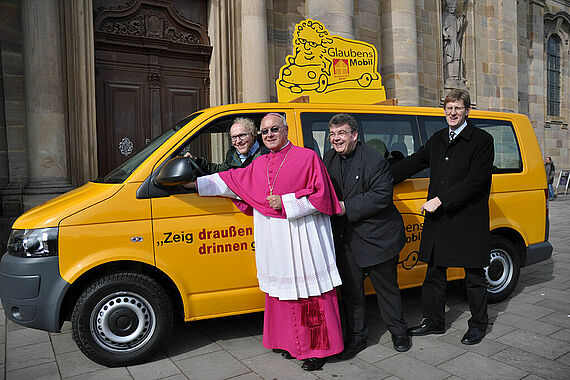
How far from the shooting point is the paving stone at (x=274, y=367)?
3.25 meters

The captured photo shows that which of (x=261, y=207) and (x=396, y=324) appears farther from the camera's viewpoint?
(x=396, y=324)

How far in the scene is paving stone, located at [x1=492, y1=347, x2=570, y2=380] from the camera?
318 centimetres

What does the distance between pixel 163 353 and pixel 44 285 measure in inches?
43.2

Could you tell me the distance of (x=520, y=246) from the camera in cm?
498

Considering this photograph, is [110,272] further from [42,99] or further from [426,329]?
[42,99]

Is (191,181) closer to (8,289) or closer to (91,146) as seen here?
(8,289)

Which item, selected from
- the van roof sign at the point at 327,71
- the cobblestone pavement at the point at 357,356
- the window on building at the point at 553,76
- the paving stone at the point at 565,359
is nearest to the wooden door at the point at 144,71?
the van roof sign at the point at 327,71

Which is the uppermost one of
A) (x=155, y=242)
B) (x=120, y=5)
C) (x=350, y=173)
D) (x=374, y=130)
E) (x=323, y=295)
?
(x=120, y=5)

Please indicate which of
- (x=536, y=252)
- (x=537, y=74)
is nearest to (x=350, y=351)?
(x=536, y=252)

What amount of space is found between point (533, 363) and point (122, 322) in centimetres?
310

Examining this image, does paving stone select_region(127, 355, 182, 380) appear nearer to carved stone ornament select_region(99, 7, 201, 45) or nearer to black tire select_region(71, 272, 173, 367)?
black tire select_region(71, 272, 173, 367)

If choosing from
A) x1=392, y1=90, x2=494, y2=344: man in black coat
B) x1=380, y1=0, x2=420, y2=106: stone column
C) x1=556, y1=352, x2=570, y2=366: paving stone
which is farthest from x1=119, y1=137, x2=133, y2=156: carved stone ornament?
x1=556, y1=352, x2=570, y2=366: paving stone

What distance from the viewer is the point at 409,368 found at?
3316 mm

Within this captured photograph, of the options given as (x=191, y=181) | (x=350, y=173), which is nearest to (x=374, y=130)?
(x=350, y=173)
